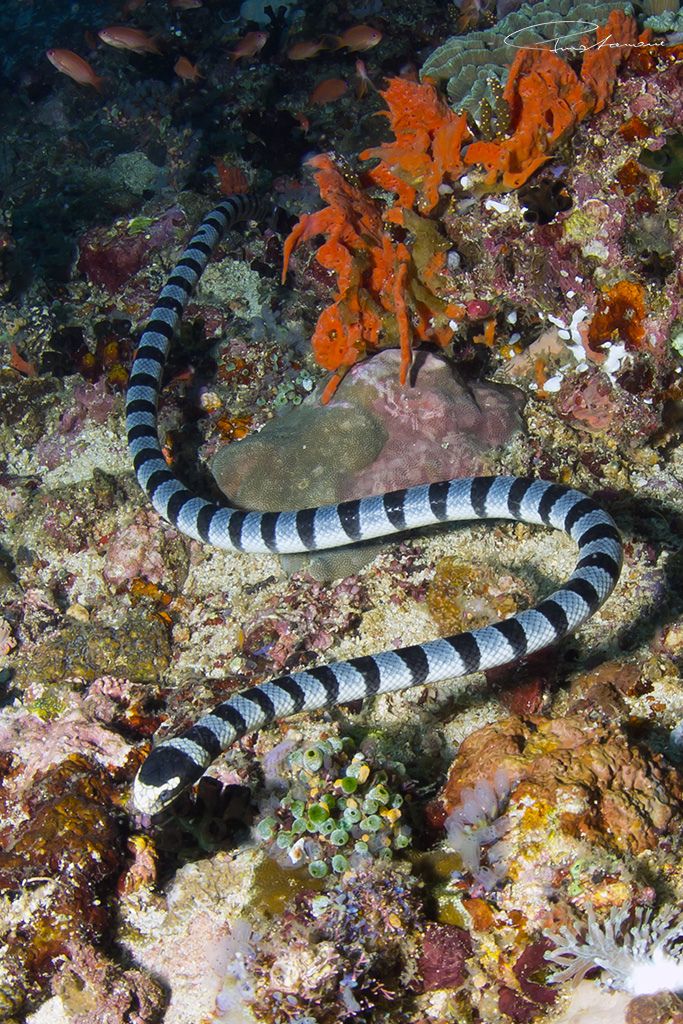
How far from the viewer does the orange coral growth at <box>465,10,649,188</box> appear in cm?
402

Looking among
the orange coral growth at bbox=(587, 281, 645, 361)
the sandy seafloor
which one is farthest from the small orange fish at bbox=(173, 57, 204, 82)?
the orange coral growth at bbox=(587, 281, 645, 361)

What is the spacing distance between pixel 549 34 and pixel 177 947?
17.4 ft

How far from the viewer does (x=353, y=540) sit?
4.20 m

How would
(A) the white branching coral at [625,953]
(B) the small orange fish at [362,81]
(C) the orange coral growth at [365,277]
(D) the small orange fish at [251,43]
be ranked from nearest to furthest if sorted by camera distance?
(A) the white branching coral at [625,953]
(C) the orange coral growth at [365,277]
(B) the small orange fish at [362,81]
(D) the small orange fish at [251,43]

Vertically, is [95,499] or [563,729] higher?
[563,729]

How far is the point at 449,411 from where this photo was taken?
14.2 feet

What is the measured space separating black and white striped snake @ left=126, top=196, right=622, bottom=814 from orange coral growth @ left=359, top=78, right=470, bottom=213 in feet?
6.06

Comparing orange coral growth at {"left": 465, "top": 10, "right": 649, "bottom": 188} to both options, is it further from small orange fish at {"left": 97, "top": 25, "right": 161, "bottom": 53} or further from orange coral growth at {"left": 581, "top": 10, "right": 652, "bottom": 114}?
small orange fish at {"left": 97, "top": 25, "right": 161, "bottom": 53}

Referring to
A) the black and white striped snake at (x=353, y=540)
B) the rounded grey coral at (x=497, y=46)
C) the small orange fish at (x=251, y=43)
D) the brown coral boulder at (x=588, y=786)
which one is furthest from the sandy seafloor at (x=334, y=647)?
the small orange fish at (x=251, y=43)

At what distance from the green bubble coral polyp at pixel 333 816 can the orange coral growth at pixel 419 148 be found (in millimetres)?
3309

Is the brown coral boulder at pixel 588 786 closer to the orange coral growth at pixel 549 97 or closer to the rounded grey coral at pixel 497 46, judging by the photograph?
the orange coral growth at pixel 549 97

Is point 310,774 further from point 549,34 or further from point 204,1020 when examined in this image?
point 549,34

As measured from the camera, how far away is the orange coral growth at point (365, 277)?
4.44m

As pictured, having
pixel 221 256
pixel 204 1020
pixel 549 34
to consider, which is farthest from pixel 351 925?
pixel 221 256
